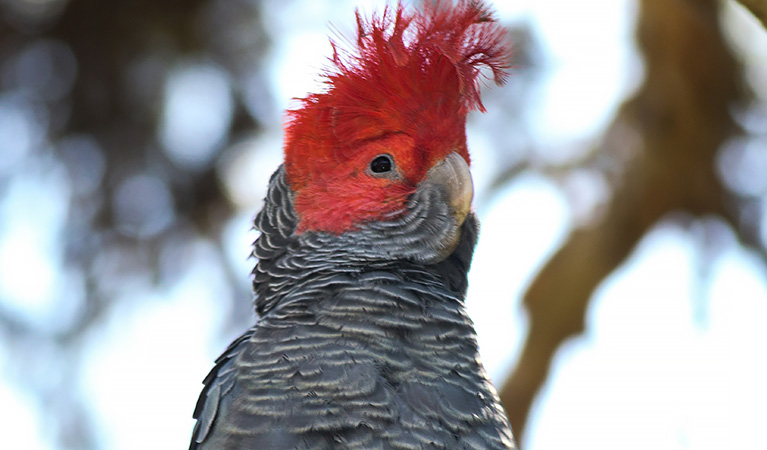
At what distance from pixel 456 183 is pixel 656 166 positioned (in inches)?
120

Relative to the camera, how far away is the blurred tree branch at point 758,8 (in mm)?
2115

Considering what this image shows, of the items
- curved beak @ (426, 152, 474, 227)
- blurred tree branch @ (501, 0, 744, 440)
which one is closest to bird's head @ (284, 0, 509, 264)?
curved beak @ (426, 152, 474, 227)

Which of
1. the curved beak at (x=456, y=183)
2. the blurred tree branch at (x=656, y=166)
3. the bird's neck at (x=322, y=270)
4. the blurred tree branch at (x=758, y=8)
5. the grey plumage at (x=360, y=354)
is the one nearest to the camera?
the grey plumage at (x=360, y=354)

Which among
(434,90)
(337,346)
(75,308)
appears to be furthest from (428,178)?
(75,308)

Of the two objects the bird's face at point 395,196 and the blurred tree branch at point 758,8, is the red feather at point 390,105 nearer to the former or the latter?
the bird's face at point 395,196

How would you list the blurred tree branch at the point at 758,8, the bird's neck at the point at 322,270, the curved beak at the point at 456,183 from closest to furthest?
the blurred tree branch at the point at 758,8, the bird's neck at the point at 322,270, the curved beak at the point at 456,183

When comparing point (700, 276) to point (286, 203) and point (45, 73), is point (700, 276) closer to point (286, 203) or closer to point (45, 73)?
point (286, 203)

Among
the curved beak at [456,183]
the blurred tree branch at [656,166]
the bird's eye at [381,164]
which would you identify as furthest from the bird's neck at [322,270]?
the blurred tree branch at [656,166]

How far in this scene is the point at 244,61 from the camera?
206 inches

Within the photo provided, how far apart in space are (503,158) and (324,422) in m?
4.21

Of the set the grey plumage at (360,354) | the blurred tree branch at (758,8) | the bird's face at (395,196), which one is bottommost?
the grey plumage at (360,354)

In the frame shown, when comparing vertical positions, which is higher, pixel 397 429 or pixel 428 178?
pixel 428 178

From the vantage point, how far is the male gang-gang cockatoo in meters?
2.02

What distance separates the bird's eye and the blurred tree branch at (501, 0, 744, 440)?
104 inches
